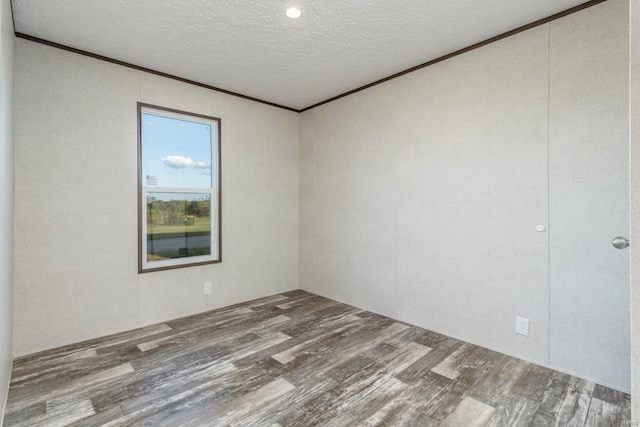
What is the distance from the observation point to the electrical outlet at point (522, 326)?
246cm

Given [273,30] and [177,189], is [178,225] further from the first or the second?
[273,30]

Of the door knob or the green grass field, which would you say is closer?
the door knob

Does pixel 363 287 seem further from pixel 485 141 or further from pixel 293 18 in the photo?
pixel 293 18

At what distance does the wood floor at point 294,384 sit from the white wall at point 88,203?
29 centimetres

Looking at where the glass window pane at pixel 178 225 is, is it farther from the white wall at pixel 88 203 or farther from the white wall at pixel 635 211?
the white wall at pixel 635 211

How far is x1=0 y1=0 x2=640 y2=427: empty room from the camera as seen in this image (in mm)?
2059

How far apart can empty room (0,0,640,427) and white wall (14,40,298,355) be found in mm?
17

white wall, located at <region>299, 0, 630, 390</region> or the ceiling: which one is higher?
the ceiling

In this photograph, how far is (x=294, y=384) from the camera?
86.1 inches

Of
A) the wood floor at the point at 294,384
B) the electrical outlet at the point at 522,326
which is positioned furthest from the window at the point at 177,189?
the electrical outlet at the point at 522,326

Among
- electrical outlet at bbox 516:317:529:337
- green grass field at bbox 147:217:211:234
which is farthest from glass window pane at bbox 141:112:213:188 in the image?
electrical outlet at bbox 516:317:529:337

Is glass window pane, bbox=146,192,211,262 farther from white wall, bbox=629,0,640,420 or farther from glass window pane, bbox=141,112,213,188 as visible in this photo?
white wall, bbox=629,0,640,420

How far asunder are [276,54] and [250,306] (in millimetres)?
2693

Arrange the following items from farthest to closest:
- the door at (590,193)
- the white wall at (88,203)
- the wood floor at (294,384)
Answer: the white wall at (88,203)
the door at (590,193)
the wood floor at (294,384)
